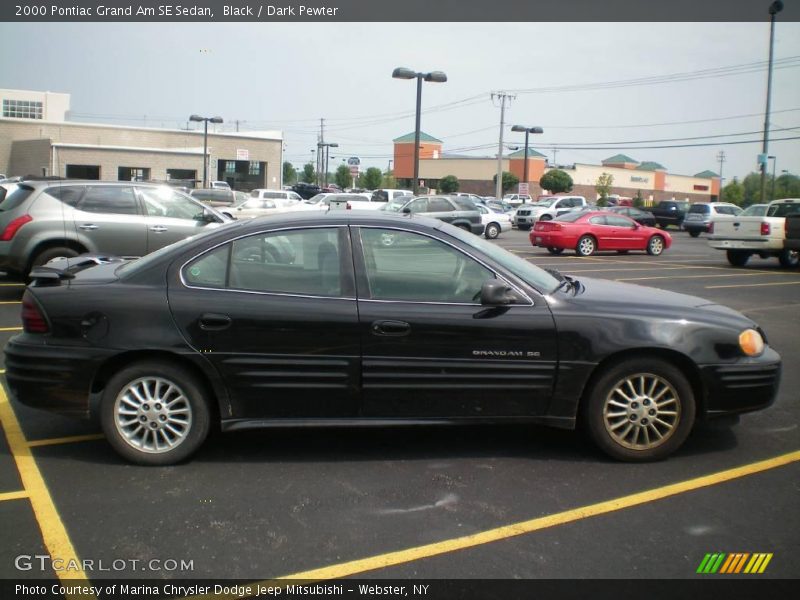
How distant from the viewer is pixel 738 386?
473cm

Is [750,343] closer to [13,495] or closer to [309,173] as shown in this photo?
[13,495]

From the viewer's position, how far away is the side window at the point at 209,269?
15.3 feet

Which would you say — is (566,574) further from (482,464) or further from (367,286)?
(367,286)

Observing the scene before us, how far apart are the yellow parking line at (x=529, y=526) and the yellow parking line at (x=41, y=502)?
2.70 feet

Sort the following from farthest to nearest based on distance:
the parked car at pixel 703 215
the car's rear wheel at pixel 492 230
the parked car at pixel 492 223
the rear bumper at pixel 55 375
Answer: the parked car at pixel 703 215
the car's rear wheel at pixel 492 230
the parked car at pixel 492 223
the rear bumper at pixel 55 375

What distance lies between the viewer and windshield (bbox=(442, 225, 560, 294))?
4855 millimetres

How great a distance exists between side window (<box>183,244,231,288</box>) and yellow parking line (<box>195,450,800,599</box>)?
1.99 metres

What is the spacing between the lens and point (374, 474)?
4.55 m

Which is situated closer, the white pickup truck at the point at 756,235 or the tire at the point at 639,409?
the tire at the point at 639,409

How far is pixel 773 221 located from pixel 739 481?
15.9 metres

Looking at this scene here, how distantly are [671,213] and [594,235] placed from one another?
22263 mm

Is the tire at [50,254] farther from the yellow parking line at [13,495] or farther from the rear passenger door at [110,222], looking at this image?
the yellow parking line at [13,495]

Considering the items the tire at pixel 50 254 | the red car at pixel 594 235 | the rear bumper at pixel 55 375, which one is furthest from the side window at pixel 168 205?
the red car at pixel 594 235

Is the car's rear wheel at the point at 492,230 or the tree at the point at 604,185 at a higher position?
the tree at the point at 604,185
